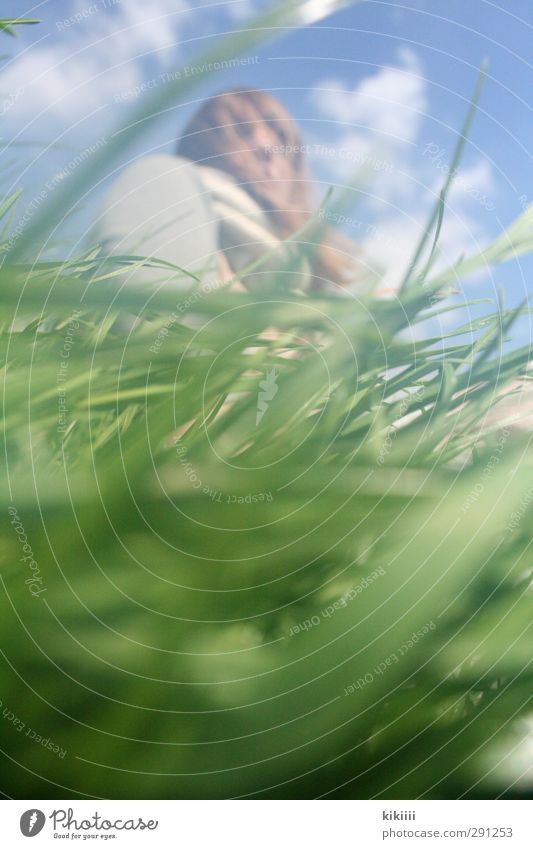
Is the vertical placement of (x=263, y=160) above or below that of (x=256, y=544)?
above

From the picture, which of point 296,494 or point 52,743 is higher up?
point 296,494

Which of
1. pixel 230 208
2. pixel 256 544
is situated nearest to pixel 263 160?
pixel 230 208

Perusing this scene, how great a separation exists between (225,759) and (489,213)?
0.44 m

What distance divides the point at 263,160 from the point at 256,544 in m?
0.30

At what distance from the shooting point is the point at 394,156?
2.11 feet

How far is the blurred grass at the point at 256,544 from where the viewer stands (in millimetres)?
518

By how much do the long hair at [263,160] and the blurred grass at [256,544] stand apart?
0.14 ft

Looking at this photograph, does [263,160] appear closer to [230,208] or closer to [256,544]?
[230,208]

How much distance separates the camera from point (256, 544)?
20.8 inches

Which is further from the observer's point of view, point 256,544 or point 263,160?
point 263,160

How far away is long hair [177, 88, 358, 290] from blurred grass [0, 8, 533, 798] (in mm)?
42

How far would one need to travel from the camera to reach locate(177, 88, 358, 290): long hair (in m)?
0.63

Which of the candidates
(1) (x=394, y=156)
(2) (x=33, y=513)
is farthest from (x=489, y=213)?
(2) (x=33, y=513)
